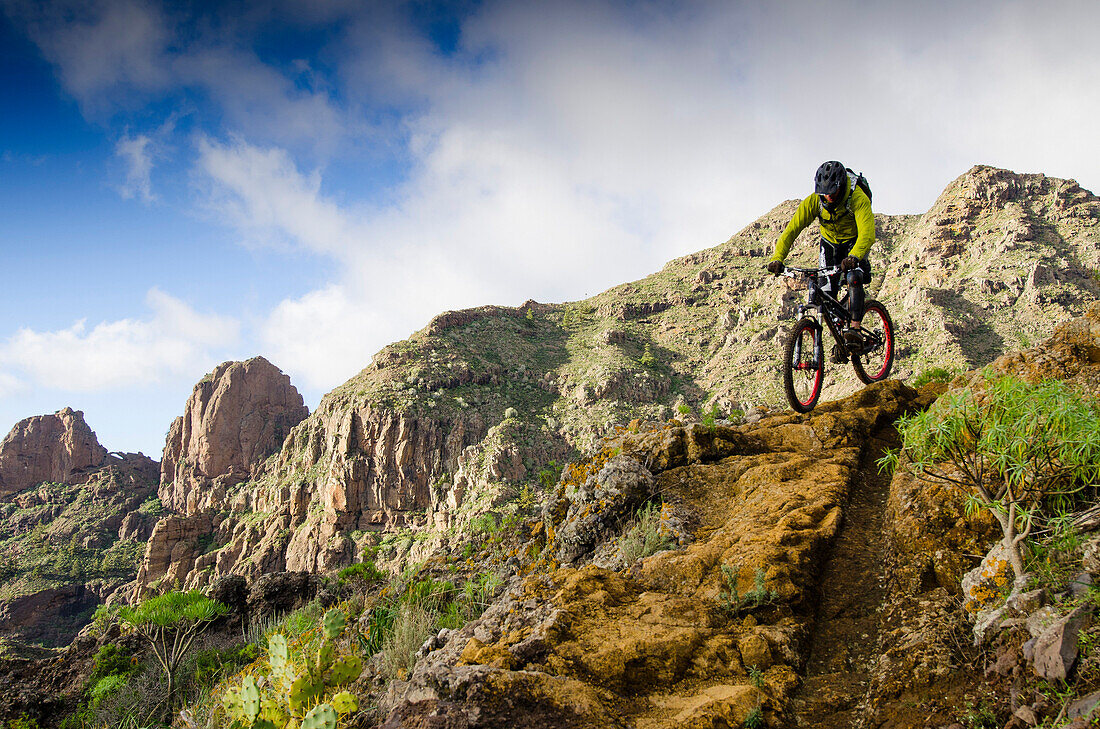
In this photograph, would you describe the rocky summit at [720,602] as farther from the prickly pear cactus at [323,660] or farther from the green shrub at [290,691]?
the prickly pear cactus at [323,660]

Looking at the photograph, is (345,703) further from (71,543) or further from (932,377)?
(71,543)

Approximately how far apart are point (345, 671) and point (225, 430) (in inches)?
4741

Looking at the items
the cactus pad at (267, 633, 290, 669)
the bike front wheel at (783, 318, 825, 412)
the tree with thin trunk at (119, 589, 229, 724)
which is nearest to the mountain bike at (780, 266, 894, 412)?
the bike front wheel at (783, 318, 825, 412)

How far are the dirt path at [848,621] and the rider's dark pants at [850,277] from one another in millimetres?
2806

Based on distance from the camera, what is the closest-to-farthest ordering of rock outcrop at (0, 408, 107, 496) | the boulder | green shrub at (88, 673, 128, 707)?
the boulder, green shrub at (88, 673, 128, 707), rock outcrop at (0, 408, 107, 496)

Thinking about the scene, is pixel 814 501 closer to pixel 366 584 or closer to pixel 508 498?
pixel 366 584

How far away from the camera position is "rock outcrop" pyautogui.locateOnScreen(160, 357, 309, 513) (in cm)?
10225

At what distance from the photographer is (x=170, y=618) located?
13398 mm

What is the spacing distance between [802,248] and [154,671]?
98.4 metres

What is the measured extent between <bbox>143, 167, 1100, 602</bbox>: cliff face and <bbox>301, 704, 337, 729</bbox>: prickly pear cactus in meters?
50.0

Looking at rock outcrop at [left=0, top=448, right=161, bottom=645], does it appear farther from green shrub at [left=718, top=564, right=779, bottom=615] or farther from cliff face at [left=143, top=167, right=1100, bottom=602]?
green shrub at [left=718, top=564, right=779, bottom=615]

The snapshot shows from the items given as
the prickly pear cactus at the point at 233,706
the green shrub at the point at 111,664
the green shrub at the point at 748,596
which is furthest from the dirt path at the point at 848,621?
the green shrub at the point at 111,664

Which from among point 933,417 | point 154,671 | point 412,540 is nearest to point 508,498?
point 412,540

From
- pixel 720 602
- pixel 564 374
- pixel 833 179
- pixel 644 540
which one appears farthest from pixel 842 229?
pixel 564 374
